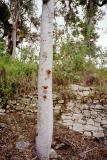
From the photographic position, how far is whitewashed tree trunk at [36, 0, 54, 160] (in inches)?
267

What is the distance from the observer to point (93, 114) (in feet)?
27.3

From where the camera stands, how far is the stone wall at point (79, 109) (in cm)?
797

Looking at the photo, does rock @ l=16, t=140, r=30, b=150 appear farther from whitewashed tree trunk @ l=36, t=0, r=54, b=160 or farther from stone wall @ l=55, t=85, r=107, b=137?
stone wall @ l=55, t=85, r=107, b=137

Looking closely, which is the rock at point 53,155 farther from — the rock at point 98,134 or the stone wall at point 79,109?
the rock at point 98,134

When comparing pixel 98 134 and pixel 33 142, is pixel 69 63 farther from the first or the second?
pixel 33 142

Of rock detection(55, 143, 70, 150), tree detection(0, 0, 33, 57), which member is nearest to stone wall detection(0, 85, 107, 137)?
rock detection(55, 143, 70, 150)

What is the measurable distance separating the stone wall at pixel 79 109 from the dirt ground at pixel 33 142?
0.76 ft

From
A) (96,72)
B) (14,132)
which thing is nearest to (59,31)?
(96,72)

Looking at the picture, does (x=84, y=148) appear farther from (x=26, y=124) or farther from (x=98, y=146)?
(x=26, y=124)

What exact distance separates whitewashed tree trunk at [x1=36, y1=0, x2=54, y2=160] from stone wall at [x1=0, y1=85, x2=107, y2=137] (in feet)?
4.10

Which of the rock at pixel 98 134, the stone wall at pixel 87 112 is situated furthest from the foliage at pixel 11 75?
the rock at pixel 98 134

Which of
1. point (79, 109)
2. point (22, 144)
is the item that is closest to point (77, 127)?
point (79, 109)

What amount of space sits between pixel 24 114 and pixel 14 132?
0.79 meters

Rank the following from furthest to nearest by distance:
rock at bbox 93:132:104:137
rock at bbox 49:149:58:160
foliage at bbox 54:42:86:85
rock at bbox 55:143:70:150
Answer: foliage at bbox 54:42:86:85
rock at bbox 93:132:104:137
rock at bbox 55:143:70:150
rock at bbox 49:149:58:160
